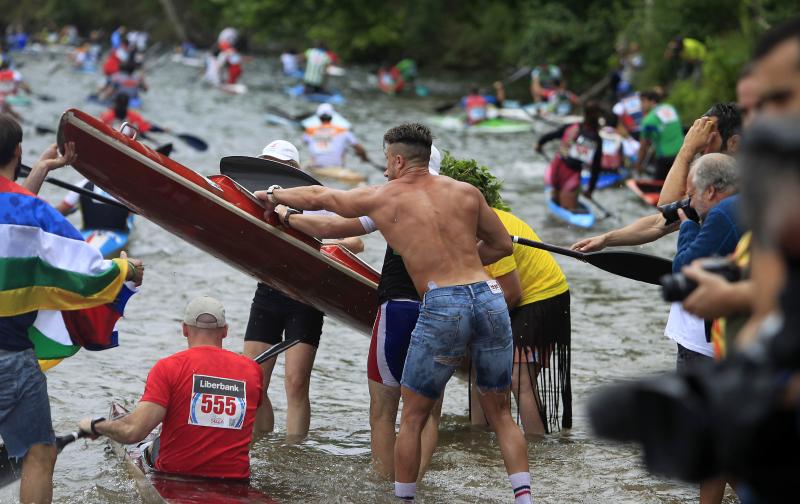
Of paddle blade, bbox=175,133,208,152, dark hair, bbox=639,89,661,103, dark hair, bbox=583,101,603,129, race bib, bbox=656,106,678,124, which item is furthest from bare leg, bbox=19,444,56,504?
dark hair, bbox=639,89,661,103

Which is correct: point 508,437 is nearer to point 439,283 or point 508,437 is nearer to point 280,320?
point 439,283

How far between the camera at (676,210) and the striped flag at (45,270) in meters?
2.35

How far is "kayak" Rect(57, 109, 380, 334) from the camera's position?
227 inches

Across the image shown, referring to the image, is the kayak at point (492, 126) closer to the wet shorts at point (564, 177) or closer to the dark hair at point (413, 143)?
the wet shorts at point (564, 177)

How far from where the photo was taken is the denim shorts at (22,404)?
452 centimetres

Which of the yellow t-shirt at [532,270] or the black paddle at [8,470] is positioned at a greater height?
the yellow t-shirt at [532,270]

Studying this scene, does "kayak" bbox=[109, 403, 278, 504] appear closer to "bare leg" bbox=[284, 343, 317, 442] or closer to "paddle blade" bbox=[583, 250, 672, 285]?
"bare leg" bbox=[284, 343, 317, 442]

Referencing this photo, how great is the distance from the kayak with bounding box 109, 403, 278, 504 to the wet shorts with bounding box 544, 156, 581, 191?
9.95 m

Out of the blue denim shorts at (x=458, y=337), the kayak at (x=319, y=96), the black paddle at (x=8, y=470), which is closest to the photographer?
the blue denim shorts at (x=458, y=337)

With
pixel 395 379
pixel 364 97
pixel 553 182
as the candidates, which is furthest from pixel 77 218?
pixel 364 97

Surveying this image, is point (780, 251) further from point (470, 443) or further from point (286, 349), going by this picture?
point (470, 443)

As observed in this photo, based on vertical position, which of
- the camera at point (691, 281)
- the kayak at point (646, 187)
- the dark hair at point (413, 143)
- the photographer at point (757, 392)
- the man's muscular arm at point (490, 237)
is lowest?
the photographer at point (757, 392)

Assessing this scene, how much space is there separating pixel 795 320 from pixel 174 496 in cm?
319

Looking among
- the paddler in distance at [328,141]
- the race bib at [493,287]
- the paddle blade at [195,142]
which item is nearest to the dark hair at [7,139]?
the race bib at [493,287]
